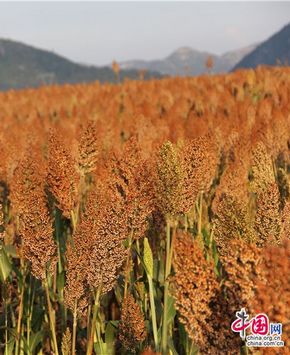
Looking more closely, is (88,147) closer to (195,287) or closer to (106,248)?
(106,248)

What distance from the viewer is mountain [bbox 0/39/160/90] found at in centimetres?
14750

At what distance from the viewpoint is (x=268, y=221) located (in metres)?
1.77

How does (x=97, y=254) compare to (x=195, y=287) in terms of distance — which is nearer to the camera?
(x=195, y=287)

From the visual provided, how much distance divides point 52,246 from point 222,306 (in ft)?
2.70

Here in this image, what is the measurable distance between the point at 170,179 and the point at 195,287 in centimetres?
68

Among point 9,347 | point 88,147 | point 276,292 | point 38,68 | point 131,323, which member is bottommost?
point 9,347

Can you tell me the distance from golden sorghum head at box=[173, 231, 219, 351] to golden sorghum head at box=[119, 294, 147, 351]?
672mm

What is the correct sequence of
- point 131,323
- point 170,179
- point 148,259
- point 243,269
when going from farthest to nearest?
point 148,259
point 131,323
point 170,179
point 243,269

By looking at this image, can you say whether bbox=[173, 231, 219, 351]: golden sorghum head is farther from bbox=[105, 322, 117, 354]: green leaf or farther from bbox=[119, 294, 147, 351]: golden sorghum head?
bbox=[105, 322, 117, 354]: green leaf

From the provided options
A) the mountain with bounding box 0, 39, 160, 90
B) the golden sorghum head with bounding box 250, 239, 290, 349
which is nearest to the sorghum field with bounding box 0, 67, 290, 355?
the golden sorghum head with bounding box 250, 239, 290, 349

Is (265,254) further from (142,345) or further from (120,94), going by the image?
(120,94)
